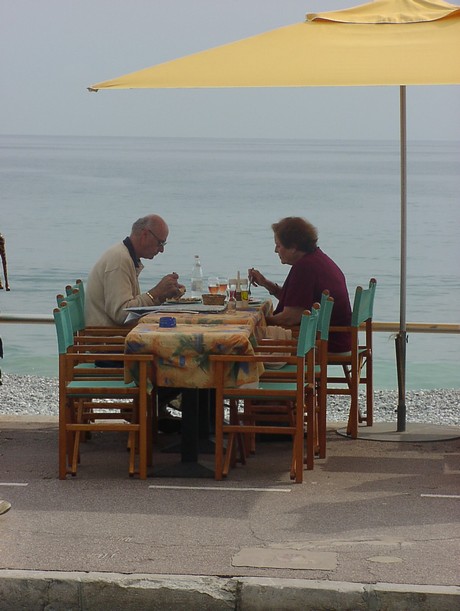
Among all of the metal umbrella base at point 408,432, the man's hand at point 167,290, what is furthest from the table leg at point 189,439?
the metal umbrella base at point 408,432

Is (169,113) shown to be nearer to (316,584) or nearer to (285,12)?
(285,12)

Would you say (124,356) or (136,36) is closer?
(124,356)

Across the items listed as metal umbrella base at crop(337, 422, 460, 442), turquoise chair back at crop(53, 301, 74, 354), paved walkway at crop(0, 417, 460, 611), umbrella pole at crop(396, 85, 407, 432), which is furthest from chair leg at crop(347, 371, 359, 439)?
turquoise chair back at crop(53, 301, 74, 354)

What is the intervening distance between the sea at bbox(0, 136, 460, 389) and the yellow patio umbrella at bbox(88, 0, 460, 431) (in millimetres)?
7511

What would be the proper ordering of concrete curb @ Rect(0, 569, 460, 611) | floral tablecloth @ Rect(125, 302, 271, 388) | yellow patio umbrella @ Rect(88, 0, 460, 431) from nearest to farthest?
concrete curb @ Rect(0, 569, 460, 611) < floral tablecloth @ Rect(125, 302, 271, 388) < yellow patio umbrella @ Rect(88, 0, 460, 431)

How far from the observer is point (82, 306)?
25.1 ft

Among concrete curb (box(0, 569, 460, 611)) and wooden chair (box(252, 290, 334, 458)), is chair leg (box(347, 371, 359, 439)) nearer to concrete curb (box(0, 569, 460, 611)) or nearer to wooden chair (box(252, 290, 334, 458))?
wooden chair (box(252, 290, 334, 458))

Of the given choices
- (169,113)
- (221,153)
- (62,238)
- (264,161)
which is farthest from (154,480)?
(221,153)

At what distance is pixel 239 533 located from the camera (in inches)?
212

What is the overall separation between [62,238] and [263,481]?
133 feet

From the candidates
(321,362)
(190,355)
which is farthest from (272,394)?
(321,362)

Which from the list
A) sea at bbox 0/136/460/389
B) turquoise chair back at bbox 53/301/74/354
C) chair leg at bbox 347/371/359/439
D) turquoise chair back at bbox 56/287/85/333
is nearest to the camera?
turquoise chair back at bbox 53/301/74/354

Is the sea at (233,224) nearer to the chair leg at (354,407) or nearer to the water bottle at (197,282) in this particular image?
the water bottle at (197,282)

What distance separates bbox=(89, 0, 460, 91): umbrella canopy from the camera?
6.54 m
